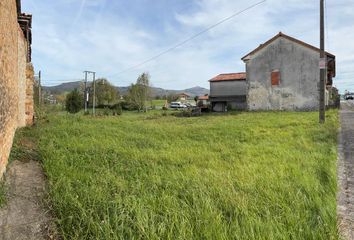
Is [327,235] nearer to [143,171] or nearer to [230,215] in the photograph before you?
[230,215]

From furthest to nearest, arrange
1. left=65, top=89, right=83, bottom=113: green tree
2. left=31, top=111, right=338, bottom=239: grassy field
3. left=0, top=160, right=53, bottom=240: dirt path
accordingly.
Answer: left=65, top=89, right=83, bottom=113: green tree → left=0, top=160, right=53, bottom=240: dirt path → left=31, top=111, right=338, bottom=239: grassy field

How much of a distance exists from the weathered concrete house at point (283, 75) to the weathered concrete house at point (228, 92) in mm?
6804

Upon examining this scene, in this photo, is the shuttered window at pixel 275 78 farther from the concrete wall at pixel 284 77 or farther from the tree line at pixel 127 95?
the tree line at pixel 127 95

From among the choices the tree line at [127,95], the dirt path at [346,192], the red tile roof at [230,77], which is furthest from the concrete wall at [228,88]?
the dirt path at [346,192]

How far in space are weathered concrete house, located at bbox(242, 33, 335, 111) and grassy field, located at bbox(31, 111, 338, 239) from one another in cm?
2174

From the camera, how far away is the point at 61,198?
14.0 ft

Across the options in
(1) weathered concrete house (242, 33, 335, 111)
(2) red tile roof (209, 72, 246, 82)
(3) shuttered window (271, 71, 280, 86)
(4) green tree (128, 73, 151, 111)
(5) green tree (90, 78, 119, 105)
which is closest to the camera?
(1) weathered concrete house (242, 33, 335, 111)

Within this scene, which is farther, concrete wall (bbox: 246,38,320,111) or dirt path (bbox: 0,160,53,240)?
concrete wall (bbox: 246,38,320,111)

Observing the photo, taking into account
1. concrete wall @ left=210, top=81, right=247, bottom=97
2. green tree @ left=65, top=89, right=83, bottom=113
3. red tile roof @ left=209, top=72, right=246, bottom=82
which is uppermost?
red tile roof @ left=209, top=72, right=246, bottom=82

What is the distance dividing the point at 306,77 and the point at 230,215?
27525mm

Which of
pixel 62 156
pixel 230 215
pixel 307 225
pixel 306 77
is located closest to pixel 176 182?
pixel 230 215

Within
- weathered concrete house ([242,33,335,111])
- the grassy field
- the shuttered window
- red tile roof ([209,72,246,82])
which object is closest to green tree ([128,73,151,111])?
red tile roof ([209,72,246,82])

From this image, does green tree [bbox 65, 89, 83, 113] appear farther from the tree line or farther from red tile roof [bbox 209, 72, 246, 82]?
red tile roof [bbox 209, 72, 246, 82]

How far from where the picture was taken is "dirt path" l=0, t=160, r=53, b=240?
3.61m
